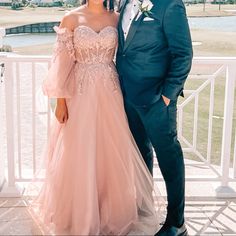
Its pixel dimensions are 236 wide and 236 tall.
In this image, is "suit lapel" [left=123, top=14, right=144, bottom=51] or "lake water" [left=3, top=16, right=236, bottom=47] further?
"lake water" [left=3, top=16, right=236, bottom=47]

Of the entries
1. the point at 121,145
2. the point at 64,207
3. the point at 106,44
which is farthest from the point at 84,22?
the point at 64,207

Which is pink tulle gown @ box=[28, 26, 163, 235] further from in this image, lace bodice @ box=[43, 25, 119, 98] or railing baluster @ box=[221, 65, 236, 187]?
railing baluster @ box=[221, 65, 236, 187]

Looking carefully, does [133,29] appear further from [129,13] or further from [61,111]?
[61,111]

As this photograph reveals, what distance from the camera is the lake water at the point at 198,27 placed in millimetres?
6191

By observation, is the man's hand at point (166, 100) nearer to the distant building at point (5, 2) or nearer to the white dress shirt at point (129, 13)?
the white dress shirt at point (129, 13)

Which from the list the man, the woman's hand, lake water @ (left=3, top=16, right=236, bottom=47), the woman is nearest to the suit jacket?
the man

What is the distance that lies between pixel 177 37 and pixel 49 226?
1.33 meters

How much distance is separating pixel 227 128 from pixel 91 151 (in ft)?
3.76

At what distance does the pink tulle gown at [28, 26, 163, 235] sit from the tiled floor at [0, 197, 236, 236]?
0.55ft

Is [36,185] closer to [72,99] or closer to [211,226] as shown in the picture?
[72,99]

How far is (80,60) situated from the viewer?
2418 mm

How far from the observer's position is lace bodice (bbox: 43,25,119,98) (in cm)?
232

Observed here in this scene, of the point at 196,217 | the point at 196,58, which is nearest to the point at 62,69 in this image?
the point at 196,58

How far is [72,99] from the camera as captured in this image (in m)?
2.47
